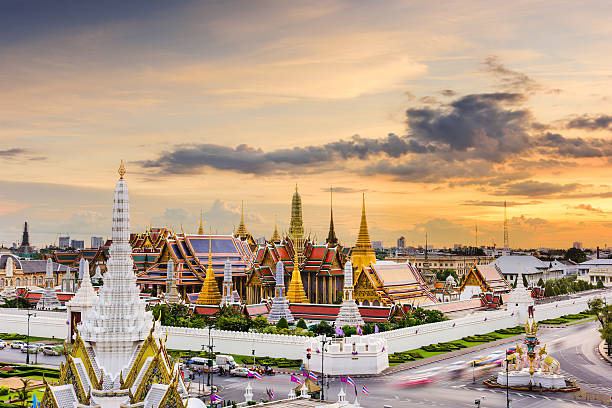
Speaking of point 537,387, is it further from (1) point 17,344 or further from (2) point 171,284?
(2) point 171,284

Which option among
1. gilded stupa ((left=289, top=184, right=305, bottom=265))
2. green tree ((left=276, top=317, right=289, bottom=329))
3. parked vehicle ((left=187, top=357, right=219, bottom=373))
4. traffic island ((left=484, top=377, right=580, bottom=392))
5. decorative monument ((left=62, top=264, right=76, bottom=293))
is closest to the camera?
traffic island ((left=484, top=377, right=580, bottom=392))

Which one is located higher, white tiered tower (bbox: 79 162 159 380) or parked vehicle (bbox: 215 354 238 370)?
white tiered tower (bbox: 79 162 159 380)

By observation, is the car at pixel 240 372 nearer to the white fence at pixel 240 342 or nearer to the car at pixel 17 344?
the white fence at pixel 240 342

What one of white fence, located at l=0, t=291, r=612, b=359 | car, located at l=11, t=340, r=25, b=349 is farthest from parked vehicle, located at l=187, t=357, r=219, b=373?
car, located at l=11, t=340, r=25, b=349

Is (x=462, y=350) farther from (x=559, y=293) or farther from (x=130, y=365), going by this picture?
(x=559, y=293)

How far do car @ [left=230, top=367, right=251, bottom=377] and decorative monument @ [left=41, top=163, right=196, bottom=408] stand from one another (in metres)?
17.0

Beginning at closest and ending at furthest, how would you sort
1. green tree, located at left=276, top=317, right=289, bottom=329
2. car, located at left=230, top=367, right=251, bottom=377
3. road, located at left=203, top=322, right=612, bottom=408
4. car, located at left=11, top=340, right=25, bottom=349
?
road, located at left=203, top=322, right=612, bottom=408 → car, located at left=230, top=367, right=251, bottom=377 → car, located at left=11, top=340, right=25, bottom=349 → green tree, located at left=276, top=317, right=289, bottom=329

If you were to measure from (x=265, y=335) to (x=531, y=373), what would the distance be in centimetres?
1832

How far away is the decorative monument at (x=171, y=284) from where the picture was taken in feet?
236

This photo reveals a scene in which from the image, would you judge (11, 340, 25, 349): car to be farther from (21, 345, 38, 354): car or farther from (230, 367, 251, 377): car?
(230, 367, 251, 377): car

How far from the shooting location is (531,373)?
4316 centimetres

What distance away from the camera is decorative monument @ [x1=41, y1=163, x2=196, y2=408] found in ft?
88.1

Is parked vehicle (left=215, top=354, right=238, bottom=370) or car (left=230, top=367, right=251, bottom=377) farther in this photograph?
parked vehicle (left=215, top=354, right=238, bottom=370)

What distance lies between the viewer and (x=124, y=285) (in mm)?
29516
